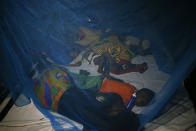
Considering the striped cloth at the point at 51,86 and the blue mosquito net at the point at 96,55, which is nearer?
the blue mosquito net at the point at 96,55

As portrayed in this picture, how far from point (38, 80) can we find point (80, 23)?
59cm

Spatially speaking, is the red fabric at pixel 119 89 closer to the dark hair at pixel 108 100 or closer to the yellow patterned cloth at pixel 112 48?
the dark hair at pixel 108 100

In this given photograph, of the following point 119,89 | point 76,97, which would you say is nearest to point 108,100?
point 119,89

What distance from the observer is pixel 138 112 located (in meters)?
1.02

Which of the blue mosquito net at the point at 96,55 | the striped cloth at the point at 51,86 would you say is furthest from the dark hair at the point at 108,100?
the striped cloth at the point at 51,86

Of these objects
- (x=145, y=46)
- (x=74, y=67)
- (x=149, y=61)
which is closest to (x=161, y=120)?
(x=149, y=61)

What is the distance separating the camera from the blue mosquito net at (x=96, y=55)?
0.78 metres

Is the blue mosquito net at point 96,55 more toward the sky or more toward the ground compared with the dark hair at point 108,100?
more toward the sky

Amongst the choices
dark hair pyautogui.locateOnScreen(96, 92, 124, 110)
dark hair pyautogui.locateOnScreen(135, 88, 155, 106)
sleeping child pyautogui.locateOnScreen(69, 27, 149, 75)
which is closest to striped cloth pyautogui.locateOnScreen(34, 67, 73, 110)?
sleeping child pyautogui.locateOnScreen(69, 27, 149, 75)

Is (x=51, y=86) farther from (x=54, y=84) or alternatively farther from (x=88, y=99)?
(x=88, y=99)

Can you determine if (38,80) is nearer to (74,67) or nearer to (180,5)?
(74,67)

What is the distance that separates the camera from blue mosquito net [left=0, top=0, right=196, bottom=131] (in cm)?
78

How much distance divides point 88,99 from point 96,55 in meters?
0.37

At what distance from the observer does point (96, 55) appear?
100 centimetres
